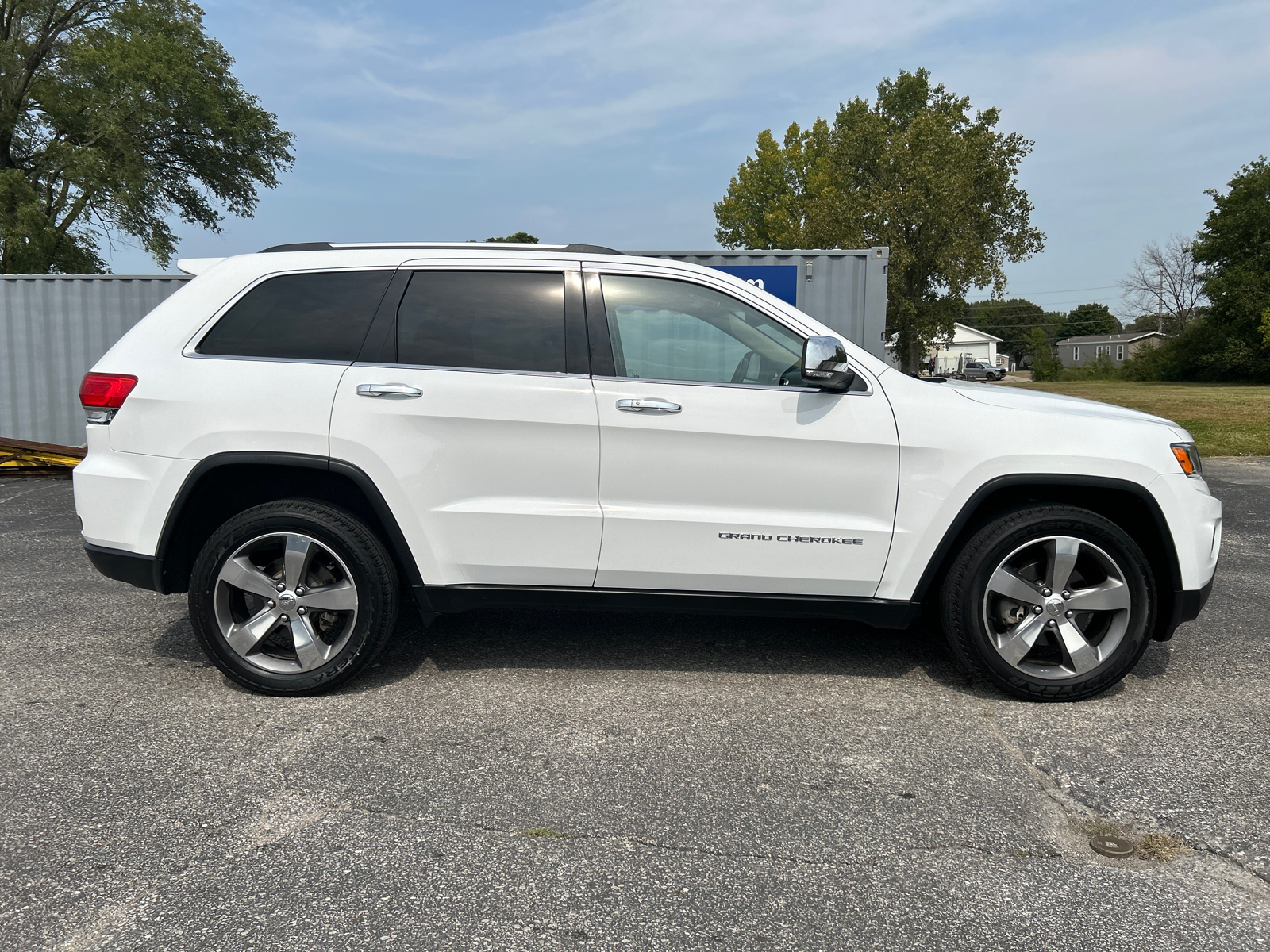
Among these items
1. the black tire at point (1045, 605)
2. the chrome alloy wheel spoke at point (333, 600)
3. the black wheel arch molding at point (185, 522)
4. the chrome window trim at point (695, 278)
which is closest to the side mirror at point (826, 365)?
the chrome window trim at point (695, 278)

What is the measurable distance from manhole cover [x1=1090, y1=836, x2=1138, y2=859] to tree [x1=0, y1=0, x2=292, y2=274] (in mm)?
29373

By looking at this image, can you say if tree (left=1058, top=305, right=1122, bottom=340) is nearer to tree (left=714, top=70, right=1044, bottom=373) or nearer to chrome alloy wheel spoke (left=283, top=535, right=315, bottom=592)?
tree (left=714, top=70, right=1044, bottom=373)

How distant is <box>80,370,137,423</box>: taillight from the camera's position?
3646mm

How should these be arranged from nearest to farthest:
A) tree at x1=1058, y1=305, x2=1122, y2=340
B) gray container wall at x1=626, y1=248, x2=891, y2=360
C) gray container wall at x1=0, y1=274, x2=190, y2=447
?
1. gray container wall at x1=626, y1=248, x2=891, y2=360
2. gray container wall at x1=0, y1=274, x2=190, y2=447
3. tree at x1=1058, y1=305, x2=1122, y2=340

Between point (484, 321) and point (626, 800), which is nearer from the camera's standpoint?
point (626, 800)

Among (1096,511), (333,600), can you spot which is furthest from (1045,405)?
(333,600)

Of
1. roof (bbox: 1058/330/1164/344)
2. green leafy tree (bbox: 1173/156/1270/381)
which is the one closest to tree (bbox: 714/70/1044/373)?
green leafy tree (bbox: 1173/156/1270/381)

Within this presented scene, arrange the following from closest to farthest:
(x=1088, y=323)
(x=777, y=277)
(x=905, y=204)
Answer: (x=777, y=277) → (x=905, y=204) → (x=1088, y=323)

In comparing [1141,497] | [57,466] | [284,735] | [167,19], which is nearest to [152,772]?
[284,735]

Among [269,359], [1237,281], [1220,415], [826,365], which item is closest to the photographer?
[826,365]

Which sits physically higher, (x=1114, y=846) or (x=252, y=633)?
(x=252, y=633)

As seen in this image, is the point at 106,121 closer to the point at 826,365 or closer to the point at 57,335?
the point at 57,335

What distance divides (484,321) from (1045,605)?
8.66 feet

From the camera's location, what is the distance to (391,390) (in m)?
3.61
